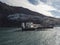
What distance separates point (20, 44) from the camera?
2404 inches

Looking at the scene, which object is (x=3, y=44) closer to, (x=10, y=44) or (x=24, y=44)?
(x=10, y=44)

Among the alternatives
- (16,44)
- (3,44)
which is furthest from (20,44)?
(3,44)

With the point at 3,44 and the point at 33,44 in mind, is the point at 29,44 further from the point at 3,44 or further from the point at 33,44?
the point at 3,44

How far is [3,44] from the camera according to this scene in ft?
195

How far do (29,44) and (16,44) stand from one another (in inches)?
176

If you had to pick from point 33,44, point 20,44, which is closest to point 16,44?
point 20,44

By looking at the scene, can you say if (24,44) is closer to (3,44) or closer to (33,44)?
(33,44)

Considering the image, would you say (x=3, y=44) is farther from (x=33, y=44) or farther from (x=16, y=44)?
(x=33, y=44)

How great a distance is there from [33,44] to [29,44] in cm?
137

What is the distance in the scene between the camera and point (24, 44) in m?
61.8

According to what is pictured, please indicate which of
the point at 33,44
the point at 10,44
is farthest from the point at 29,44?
the point at 10,44

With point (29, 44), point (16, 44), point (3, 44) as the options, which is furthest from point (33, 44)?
point (3, 44)

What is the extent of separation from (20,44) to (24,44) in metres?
1.52

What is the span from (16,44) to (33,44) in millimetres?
5784
